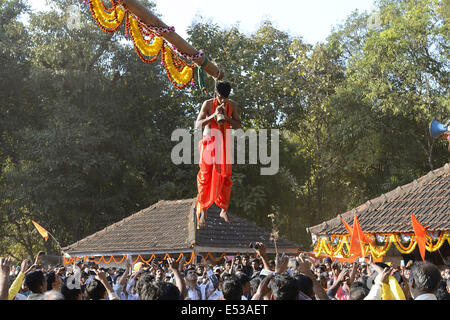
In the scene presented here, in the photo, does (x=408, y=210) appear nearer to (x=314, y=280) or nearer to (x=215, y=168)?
(x=215, y=168)

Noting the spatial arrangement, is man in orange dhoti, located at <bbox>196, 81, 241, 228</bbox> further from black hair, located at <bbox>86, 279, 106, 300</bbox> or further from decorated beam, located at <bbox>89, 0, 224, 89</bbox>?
black hair, located at <bbox>86, 279, 106, 300</bbox>

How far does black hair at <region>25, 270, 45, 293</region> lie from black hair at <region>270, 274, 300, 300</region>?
221cm

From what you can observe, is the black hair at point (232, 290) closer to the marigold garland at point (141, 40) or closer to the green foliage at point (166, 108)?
the marigold garland at point (141, 40)

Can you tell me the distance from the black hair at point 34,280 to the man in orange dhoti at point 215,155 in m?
2.88

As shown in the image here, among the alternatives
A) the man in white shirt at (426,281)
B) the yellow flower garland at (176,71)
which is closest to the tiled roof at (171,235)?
the yellow flower garland at (176,71)

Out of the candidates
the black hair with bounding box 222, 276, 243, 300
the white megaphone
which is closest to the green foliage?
the white megaphone

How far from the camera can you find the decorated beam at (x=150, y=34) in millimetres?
7270

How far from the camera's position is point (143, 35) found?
7.79 meters

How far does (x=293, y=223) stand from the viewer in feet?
111

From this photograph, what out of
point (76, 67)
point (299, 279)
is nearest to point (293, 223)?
point (76, 67)

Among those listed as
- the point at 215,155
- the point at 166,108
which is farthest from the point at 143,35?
the point at 166,108

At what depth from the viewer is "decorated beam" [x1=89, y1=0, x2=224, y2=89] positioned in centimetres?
727
